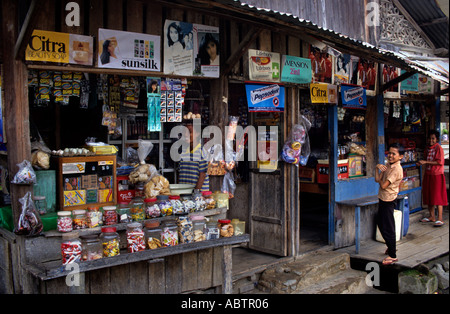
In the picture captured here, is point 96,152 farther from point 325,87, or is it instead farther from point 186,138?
point 325,87

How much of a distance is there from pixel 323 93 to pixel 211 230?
354 cm

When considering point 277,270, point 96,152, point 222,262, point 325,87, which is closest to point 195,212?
point 222,262

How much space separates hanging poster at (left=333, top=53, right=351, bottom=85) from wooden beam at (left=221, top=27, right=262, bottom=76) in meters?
2.57

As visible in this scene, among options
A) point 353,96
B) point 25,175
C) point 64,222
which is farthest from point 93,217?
point 353,96

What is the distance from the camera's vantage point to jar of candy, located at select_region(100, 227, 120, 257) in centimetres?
444

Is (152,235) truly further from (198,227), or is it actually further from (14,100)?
(14,100)

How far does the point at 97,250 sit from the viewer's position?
4.42 m

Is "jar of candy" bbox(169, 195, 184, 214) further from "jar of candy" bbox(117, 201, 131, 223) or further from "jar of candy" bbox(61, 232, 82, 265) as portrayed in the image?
"jar of candy" bbox(61, 232, 82, 265)

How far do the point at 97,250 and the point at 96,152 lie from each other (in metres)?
1.34

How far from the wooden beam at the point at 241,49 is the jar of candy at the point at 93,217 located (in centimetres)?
248

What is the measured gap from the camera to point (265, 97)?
21.8 feet

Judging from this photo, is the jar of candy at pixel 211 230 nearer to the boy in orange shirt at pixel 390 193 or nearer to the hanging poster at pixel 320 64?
the boy in orange shirt at pixel 390 193

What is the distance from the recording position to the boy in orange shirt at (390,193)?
706cm

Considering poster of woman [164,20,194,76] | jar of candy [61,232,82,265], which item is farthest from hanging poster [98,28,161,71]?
jar of candy [61,232,82,265]
